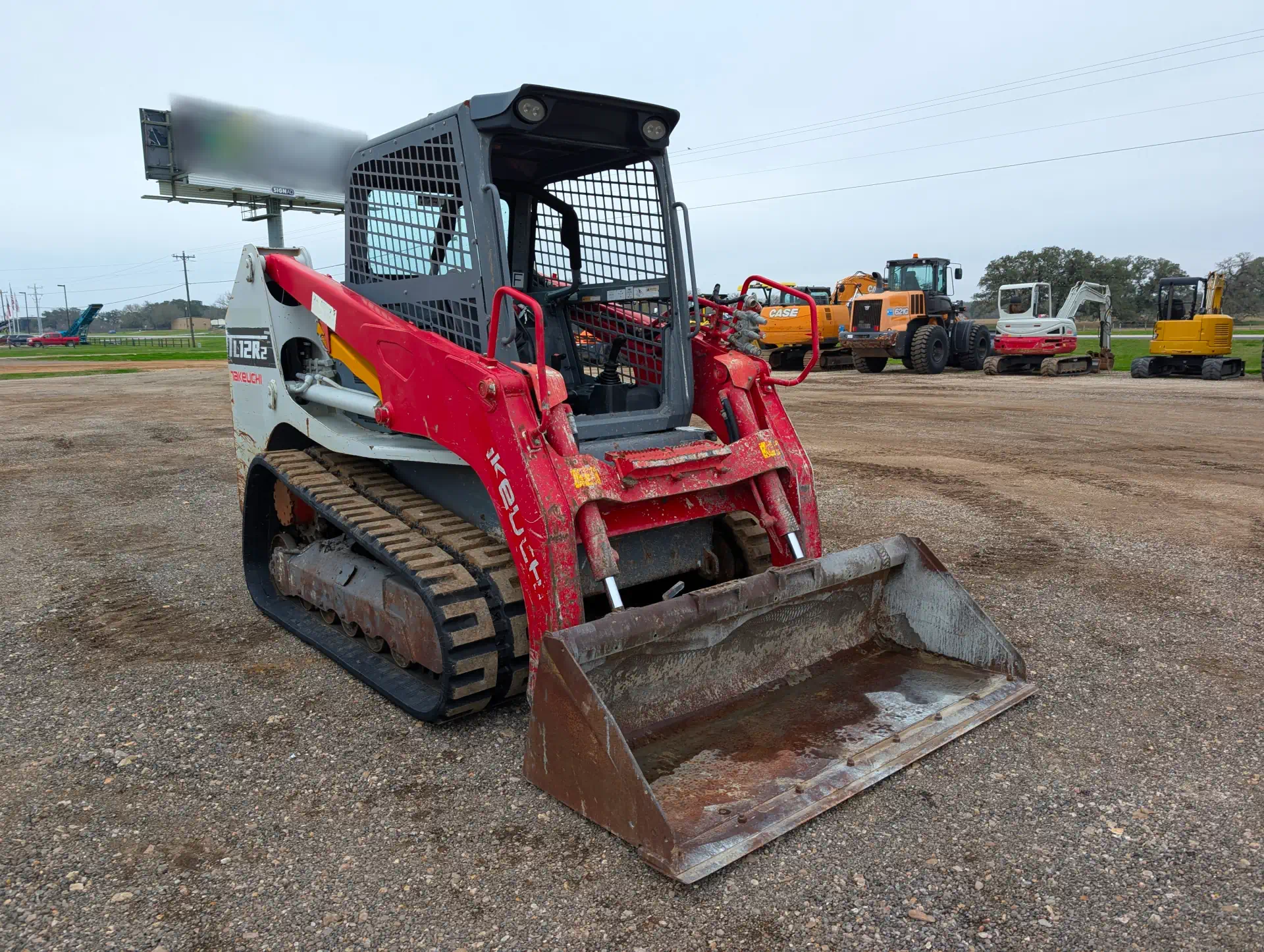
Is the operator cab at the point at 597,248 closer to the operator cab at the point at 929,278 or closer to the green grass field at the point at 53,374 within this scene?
the operator cab at the point at 929,278

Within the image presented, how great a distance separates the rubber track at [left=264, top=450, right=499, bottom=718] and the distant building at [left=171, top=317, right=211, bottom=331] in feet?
391

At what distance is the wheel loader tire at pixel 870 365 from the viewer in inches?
962

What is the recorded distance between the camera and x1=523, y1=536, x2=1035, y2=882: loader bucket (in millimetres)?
2971

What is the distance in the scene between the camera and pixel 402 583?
4.06 metres

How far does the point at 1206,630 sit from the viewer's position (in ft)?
16.1

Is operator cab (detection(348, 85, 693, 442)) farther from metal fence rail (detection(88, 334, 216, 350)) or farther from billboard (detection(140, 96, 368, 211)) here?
metal fence rail (detection(88, 334, 216, 350))

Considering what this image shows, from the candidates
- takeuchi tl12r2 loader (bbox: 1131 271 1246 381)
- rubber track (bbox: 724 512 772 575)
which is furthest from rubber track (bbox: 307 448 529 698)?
takeuchi tl12r2 loader (bbox: 1131 271 1246 381)

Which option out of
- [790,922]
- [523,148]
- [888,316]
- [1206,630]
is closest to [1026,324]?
[888,316]

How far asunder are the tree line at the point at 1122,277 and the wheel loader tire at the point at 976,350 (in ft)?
114

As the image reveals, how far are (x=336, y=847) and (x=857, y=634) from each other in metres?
2.41

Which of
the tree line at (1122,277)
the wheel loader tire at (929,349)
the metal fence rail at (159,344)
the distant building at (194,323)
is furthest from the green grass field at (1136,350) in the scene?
the distant building at (194,323)

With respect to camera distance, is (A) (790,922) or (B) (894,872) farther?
(B) (894,872)

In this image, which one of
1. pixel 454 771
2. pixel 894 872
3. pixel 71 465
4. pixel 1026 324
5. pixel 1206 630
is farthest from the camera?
pixel 1026 324

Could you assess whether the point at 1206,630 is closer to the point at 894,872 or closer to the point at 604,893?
the point at 894,872
